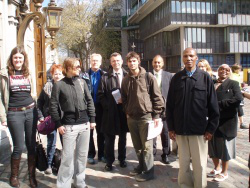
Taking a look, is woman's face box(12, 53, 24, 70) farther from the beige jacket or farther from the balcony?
the balcony

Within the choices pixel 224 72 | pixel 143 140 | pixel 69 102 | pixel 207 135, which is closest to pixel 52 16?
pixel 69 102

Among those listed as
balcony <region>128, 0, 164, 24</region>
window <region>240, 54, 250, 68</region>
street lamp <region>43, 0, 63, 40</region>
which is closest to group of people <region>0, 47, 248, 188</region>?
street lamp <region>43, 0, 63, 40</region>

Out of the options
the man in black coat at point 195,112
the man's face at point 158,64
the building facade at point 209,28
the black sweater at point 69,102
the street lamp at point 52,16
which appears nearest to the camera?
the man in black coat at point 195,112

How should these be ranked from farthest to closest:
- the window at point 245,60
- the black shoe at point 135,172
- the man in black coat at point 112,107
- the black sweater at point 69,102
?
1. the window at point 245,60
2. the man in black coat at point 112,107
3. the black shoe at point 135,172
4. the black sweater at point 69,102

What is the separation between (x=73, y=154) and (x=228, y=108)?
7.79ft

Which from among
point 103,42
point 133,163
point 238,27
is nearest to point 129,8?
point 103,42

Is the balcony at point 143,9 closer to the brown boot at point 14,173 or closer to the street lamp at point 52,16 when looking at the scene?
the street lamp at point 52,16

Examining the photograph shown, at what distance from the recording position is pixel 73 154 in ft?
13.0

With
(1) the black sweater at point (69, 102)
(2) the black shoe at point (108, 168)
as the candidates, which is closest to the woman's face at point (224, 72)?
(1) the black sweater at point (69, 102)

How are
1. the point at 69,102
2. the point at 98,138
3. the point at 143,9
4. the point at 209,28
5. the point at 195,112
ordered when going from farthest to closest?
the point at 143,9 → the point at 209,28 → the point at 98,138 → the point at 69,102 → the point at 195,112

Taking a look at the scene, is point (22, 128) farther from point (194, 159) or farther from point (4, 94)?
point (194, 159)

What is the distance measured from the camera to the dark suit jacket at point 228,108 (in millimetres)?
4160

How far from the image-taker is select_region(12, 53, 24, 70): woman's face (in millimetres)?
4082

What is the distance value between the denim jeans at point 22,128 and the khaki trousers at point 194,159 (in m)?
2.16
